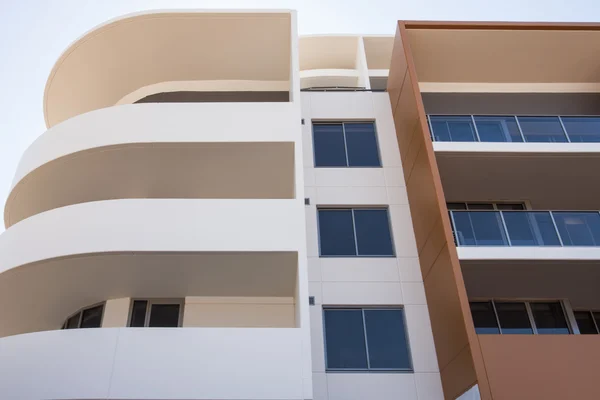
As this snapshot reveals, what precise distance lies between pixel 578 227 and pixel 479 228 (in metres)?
2.22

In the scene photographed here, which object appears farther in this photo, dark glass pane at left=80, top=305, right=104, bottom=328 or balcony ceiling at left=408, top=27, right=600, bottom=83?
balcony ceiling at left=408, top=27, right=600, bottom=83

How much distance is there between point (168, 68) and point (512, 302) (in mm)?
12169

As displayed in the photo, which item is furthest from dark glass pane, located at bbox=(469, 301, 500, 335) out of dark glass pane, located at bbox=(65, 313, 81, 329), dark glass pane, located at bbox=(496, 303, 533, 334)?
dark glass pane, located at bbox=(65, 313, 81, 329)

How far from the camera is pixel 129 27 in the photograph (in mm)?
15891

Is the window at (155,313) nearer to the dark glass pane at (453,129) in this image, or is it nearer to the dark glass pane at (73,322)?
the dark glass pane at (73,322)

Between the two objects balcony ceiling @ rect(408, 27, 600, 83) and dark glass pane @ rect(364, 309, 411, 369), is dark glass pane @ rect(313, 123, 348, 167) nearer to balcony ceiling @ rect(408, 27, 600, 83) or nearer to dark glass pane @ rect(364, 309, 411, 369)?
balcony ceiling @ rect(408, 27, 600, 83)

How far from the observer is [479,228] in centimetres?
1170

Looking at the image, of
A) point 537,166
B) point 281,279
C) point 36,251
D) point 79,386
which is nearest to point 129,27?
point 36,251

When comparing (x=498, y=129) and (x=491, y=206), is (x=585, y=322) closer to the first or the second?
(x=491, y=206)

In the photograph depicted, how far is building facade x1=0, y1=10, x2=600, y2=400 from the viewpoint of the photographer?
1004cm

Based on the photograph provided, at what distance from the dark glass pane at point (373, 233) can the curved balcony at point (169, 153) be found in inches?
80.8

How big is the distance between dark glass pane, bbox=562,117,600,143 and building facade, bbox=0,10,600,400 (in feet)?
0.19

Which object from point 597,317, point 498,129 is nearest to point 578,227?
point 498,129

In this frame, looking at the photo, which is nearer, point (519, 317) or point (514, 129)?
point (519, 317)
